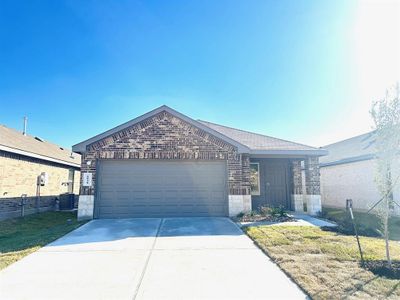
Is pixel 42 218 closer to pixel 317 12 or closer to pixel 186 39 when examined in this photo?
pixel 186 39

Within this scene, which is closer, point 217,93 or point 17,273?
point 17,273

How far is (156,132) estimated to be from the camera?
10180mm

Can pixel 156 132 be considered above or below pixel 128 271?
above

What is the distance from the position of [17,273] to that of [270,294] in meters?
4.32

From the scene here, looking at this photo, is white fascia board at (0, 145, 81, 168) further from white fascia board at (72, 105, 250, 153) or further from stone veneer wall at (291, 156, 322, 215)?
stone veneer wall at (291, 156, 322, 215)

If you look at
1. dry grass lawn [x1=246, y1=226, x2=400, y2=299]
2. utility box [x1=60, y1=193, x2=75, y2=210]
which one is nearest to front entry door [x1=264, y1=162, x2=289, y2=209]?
dry grass lawn [x1=246, y1=226, x2=400, y2=299]

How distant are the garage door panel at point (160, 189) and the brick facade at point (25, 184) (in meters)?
4.29

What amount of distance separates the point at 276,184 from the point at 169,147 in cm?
589

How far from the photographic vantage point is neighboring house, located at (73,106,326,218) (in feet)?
32.0

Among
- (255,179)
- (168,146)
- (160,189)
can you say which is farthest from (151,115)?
(255,179)

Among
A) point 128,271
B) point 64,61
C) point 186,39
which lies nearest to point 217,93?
point 186,39

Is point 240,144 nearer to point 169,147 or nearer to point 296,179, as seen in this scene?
point 169,147

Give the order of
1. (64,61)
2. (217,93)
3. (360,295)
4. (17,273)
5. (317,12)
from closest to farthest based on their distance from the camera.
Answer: (360,295)
(17,273)
(317,12)
(64,61)
(217,93)

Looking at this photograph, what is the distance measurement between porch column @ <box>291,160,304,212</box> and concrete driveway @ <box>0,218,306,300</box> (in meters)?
6.04
